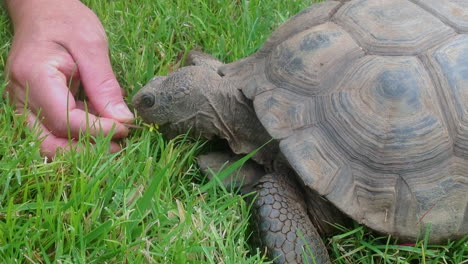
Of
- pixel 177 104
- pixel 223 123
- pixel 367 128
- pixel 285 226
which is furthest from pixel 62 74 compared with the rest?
pixel 367 128

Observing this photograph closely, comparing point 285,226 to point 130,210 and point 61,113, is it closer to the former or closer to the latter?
point 130,210

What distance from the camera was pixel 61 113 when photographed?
259 centimetres

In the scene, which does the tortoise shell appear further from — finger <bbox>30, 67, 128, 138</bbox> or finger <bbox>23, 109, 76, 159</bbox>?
finger <bbox>23, 109, 76, 159</bbox>

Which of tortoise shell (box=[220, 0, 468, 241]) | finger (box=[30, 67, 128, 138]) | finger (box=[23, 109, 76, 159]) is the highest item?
tortoise shell (box=[220, 0, 468, 241])

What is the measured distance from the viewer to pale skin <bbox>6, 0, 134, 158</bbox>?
2.59 meters

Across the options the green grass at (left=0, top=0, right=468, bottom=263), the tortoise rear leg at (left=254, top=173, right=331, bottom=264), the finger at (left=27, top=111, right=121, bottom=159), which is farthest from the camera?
the finger at (left=27, top=111, right=121, bottom=159)

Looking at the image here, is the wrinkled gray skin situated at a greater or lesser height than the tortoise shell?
lesser

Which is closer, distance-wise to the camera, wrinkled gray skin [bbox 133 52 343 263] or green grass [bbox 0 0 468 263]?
green grass [bbox 0 0 468 263]

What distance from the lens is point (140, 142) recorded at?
270 centimetres

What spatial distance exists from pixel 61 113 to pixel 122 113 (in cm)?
Result: 33

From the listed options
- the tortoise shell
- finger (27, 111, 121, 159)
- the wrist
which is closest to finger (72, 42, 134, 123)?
finger (27, 111, 121, 159)

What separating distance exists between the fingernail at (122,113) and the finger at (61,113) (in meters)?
0.10

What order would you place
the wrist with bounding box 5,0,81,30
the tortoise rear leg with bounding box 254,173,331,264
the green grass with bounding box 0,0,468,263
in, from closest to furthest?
the green grass with bounding box 0,0,468,263, the tortoise rear leg with bounding box 254,173,331,264, the wrist with bounding box 5,0,81,30

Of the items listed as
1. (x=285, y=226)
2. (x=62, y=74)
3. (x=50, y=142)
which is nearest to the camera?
(x=285, y=226)
